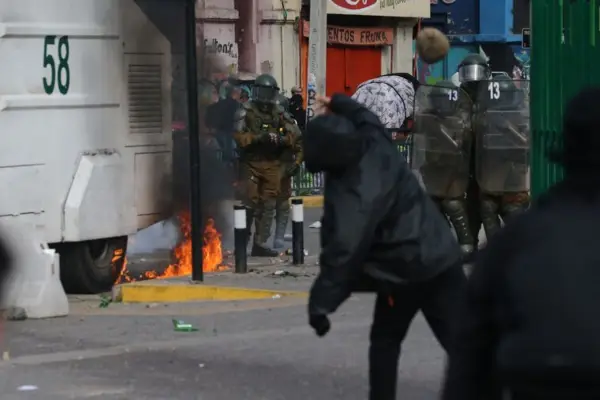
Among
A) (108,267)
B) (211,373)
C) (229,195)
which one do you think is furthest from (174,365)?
(229,195)

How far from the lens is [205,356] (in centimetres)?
947

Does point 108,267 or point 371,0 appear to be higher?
point 371,0

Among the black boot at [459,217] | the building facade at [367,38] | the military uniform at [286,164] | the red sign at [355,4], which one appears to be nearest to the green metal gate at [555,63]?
the black boot at [459,217]

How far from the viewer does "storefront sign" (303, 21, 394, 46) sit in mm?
34353

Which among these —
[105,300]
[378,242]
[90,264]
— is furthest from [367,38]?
[378,242]

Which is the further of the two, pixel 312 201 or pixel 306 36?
pixel 306 36

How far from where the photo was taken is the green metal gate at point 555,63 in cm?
949

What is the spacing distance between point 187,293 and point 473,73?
13.2 ft

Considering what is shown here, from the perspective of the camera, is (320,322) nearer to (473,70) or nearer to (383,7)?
(473,70)

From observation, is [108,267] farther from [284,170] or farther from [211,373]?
[211,373]

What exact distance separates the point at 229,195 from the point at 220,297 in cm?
263

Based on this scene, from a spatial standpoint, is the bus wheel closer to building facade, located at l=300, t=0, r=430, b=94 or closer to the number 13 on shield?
the number 13 on shield

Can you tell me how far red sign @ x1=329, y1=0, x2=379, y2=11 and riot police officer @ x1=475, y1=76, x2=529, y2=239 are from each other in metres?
19.7

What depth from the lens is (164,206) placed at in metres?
13.5
